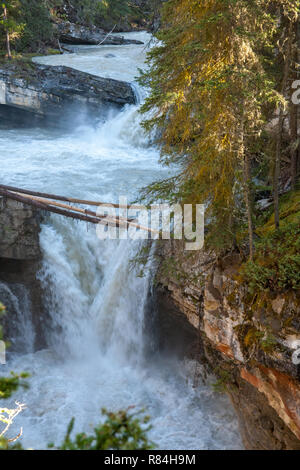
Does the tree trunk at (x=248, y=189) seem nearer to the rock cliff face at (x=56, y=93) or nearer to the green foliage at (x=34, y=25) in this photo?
the rock cliff face at (x=56, y=93)

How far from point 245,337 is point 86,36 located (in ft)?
99.0

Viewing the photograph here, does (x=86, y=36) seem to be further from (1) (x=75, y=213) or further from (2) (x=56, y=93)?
→ (1) (x=75, y=213)

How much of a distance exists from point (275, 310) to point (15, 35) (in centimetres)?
2307

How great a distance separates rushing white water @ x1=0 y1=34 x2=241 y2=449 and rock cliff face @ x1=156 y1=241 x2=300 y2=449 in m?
1.05

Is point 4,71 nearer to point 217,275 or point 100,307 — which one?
point 100,307

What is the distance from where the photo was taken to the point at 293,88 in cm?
777

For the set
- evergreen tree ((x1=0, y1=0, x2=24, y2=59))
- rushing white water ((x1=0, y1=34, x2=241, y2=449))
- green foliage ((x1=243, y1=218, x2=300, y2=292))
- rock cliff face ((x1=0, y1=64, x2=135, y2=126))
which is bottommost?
rushing white water ((x1=0, y1=34, x2=241, y2=449))

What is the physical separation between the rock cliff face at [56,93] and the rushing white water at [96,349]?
577cm

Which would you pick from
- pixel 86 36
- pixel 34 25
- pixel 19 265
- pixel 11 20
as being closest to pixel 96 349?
pixel 19 265

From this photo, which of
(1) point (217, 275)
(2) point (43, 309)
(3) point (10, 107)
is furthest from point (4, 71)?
(1) point (217, 275)

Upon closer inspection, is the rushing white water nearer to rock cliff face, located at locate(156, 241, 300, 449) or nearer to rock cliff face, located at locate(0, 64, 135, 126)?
rock cliff face, located at locate(156, 241, 300, 449)

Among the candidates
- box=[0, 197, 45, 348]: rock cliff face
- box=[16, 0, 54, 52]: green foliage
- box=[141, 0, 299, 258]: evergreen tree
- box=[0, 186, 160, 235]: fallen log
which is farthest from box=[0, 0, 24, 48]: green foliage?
box=[141, 0, 299, 258]: evergreen tree

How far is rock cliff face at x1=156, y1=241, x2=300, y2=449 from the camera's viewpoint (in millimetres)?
6438
